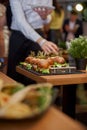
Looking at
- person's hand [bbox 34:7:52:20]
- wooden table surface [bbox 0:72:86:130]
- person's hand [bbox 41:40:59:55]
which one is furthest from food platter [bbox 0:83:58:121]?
person's hand [bbox 34:7:52:20]

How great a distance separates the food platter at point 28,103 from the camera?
981mm

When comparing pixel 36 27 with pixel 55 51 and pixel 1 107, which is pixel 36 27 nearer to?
pixel 55 51

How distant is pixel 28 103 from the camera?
3.52ft

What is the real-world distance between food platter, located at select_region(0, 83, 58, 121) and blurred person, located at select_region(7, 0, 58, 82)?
48.8 inches

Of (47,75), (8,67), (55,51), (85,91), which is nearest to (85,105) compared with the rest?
(85,91)

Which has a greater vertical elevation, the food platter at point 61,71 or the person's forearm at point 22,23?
the person's forearm at point 22,23

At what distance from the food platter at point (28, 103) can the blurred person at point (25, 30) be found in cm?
124

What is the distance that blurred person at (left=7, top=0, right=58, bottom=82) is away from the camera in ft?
8.17

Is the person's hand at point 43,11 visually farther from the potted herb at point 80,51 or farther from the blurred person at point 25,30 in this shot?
the potted herb at point 80,51

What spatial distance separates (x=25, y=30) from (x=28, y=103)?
149 cm

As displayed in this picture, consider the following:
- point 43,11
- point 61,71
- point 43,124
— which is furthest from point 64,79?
point 43,124

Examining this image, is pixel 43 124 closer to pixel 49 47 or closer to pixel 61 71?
pixel 61 71

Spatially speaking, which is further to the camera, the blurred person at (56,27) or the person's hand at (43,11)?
the blurred person at (56,27)

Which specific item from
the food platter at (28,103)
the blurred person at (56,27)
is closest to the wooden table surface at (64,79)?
the food platter at (28,103)
